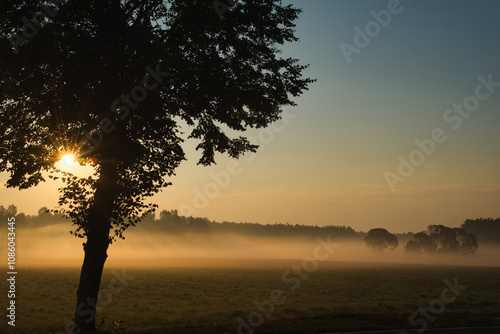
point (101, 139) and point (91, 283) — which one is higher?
point (101, 139)

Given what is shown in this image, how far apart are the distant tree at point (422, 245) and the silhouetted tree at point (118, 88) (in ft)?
540

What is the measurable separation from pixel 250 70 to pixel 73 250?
171965 millimetres

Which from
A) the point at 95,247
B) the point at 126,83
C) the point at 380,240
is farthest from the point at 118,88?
the point at 380,240

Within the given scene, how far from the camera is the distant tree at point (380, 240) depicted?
18200cm

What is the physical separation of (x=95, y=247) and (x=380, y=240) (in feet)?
587

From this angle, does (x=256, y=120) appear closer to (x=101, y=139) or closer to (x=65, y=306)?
(x=101, y=139)

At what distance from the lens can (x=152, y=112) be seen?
51.0ft

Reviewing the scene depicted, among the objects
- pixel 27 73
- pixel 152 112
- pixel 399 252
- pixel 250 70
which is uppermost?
pixel 250 70

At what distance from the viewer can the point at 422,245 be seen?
168 metres

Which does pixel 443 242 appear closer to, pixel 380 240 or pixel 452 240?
pixel 452 240

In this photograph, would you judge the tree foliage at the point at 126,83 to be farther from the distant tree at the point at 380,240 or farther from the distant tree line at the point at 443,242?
the distant tree at the point at 380,240

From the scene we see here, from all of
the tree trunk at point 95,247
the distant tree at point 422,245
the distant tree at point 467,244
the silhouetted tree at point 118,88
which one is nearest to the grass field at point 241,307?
the tree trunk at point 95,247

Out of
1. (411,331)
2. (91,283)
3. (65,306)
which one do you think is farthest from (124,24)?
(65,306)

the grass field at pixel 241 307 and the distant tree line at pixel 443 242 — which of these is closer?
the grass field at pixel 241 307
